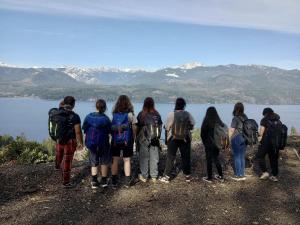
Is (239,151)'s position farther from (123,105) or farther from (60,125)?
(60,125)

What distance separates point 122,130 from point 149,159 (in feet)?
4.69

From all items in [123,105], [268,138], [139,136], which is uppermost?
[123,105]

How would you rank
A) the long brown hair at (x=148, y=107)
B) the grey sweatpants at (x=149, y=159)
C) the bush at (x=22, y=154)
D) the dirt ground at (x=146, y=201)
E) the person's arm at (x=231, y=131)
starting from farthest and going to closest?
the bush at (x=22, y=154) → the person's arm at (x=231, y=131) → the grey sweatpants at (x=149, y=159) → the long brown hair at (x=148, y=107) → the dirt ground at (x=146, y=201)

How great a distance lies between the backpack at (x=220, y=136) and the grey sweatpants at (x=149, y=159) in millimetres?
1671

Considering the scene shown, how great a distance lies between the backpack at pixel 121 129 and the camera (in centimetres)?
904

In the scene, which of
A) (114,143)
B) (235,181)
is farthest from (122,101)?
(235,181)

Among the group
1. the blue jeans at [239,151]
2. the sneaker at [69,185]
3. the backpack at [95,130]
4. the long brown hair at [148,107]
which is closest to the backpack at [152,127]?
the long brown hair at [148,107]

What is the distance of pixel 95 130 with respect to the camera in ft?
28.9

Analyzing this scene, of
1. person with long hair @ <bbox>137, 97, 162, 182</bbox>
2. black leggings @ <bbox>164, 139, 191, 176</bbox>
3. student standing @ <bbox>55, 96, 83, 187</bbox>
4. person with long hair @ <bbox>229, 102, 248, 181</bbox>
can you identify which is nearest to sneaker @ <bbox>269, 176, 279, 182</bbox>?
person with long hair @ <bbox>229, 102, 248, 181</bbox>

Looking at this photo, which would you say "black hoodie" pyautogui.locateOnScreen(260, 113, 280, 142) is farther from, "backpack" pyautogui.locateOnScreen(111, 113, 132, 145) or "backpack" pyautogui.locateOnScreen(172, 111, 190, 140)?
"backpack" pyautogui.locateOnScreen(111, 113, 132, 145)

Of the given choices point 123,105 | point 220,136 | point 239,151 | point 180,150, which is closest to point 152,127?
point 123,105

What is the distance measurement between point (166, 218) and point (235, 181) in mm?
3841

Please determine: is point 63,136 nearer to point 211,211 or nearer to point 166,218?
point 166,218

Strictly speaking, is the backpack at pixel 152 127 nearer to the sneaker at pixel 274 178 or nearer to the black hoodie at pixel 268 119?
the black hoodie at pixel 268 119
